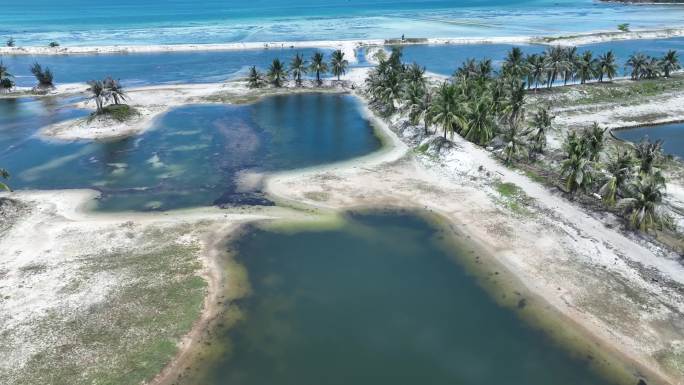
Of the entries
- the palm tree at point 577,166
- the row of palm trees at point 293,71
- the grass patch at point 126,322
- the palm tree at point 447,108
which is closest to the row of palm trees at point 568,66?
the palm tree at point 447,108

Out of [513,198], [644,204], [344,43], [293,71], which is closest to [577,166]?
[513,198]

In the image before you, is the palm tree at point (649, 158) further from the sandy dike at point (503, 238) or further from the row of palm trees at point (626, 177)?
the sandy dike at point (503, 238)

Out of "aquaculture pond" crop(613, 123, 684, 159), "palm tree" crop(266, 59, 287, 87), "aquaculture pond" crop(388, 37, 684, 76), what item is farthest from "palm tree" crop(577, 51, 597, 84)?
"palm tree" crop(266, 59, 287, 87)

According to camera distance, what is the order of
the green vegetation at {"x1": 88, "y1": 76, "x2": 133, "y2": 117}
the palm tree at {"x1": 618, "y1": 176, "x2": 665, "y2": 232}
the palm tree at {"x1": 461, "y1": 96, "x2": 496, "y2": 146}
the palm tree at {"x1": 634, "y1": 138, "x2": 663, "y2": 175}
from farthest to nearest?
the green vegetation at {"x1": 88, "y1": 76, "x2": 133, "y2": 117} < the palm tree at {"x1": 461, "y1": 96, "x2": 496, "y2": 146} < the palm tree at {"x1": 634, "y1": 138, "x2": 663, "y2": 175} < the palm tree at {"x1": 618, "y1": 176, "x2": 665, "y2": 232}

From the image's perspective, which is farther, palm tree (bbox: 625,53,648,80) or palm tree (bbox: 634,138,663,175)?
palm tree (bbox: 625,53,648,80)

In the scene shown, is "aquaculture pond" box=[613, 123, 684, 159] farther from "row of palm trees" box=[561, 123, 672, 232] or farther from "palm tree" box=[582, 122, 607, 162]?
"row of palm trees" box=[561, 123, 672, 232]

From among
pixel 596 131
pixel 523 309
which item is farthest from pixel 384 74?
pixel 523 309

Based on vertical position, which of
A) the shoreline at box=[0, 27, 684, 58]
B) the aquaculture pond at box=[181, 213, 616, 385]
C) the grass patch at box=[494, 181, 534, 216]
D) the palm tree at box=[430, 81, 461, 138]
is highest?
the shoreline at box=[0, 27, 684, 58]

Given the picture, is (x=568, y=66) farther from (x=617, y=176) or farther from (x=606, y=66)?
(x=617, y=176)
